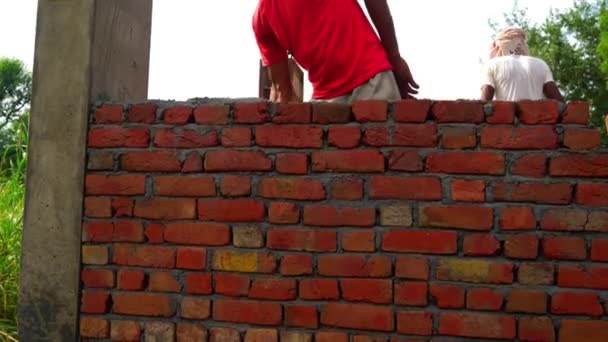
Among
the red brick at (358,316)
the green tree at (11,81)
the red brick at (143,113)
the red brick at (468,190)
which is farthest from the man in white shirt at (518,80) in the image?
the green tree at (11,81)

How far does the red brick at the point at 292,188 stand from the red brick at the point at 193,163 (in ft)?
0.90

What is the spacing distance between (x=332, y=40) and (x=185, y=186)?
2.85 feet

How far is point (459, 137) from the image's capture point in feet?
7.39

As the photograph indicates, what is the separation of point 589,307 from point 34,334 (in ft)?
7.36

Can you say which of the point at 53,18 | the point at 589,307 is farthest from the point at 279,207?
the point at 53,18

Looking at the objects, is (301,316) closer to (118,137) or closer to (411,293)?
(411,293)

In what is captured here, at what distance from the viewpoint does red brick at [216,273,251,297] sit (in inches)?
94.1

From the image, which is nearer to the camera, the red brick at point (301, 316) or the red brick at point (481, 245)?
the red brick at point (481, 245)

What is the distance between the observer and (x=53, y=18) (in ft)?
8.89

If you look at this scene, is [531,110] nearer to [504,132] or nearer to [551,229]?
[504,132]

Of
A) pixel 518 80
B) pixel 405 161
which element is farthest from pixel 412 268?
pixel 518 80

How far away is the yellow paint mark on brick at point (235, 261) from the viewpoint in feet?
7.85

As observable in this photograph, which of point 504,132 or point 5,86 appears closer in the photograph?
point 504,132

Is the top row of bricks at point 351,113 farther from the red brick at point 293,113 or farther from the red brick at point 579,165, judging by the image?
the red brick at point 579,165
